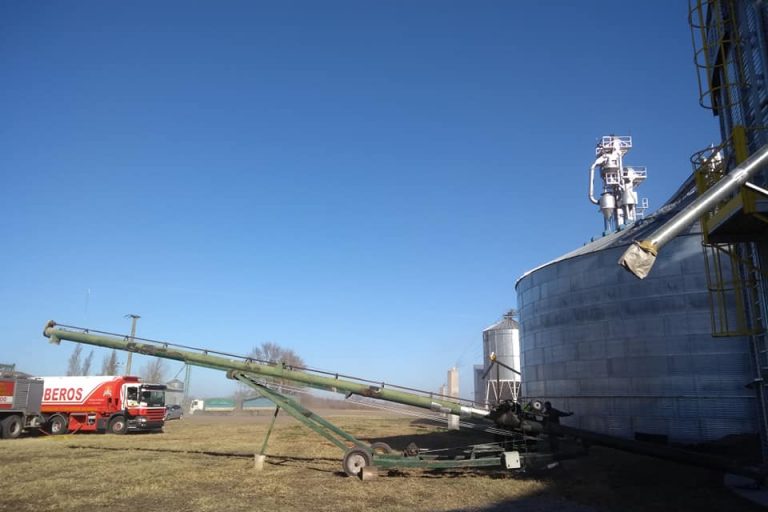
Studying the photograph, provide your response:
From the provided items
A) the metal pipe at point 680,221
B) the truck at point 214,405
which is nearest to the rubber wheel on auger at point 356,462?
the metal pipe at point 680,221

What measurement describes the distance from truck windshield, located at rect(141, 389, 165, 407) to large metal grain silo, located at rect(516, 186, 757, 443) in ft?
71.1

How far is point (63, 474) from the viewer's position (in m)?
14.9

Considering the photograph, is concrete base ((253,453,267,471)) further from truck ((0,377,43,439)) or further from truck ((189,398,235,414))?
truck ((189,398,235,414))

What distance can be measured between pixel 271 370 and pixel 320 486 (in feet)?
14.5

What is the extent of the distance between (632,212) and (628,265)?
2977 cm

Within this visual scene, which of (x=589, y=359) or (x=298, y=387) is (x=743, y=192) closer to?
(x=589, y=359)

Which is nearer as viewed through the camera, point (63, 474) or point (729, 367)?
point (63, 474)

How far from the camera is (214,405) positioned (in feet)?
234

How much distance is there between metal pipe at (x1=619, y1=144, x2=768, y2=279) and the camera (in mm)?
7711

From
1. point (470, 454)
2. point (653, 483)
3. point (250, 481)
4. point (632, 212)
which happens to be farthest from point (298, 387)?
point (632, 212)

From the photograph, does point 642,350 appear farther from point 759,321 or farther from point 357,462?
point 357,462

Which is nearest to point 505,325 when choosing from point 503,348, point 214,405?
point 503,348

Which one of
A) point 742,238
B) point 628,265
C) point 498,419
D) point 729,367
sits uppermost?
point 742,238

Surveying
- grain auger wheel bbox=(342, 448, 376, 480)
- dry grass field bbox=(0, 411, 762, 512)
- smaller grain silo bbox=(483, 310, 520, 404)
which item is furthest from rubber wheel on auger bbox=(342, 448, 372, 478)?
smaller grain silo bbox=(483, 310, 520, 404)
